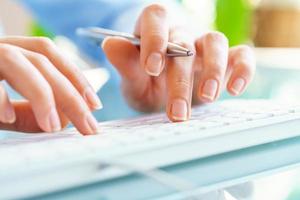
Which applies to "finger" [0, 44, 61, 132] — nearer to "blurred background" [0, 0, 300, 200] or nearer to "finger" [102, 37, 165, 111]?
"finger" [102, 37, 165, 111]

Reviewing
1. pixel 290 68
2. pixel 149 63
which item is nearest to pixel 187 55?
pixel 149 63

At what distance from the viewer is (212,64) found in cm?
42

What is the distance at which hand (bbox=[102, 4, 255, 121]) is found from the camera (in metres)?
0.39

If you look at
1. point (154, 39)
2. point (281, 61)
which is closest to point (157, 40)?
point (154, 39)

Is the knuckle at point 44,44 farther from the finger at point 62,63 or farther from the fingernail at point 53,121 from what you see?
the fingernail at point 53,121

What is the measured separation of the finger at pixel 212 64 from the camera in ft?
1.28

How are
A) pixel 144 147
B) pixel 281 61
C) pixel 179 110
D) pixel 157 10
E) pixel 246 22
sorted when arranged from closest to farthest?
pixel 144 147 → pixel 179 110 → pixel 157 10 → pixel 281 61 → pixel 246 22

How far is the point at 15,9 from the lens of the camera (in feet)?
4.85

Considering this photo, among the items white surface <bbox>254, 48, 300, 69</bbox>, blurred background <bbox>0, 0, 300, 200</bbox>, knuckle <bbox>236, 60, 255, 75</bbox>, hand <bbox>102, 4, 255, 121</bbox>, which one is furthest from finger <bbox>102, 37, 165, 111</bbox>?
blurred background <bbox>0, 0, 300, 200</bbox>

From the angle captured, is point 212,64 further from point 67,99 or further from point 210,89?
point 67,99

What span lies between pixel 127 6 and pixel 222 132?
2.31ft

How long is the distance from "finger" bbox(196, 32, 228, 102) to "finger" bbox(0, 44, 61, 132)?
134mm

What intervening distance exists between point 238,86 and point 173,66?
0.23ft

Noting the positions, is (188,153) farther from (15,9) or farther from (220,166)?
(15,9)
